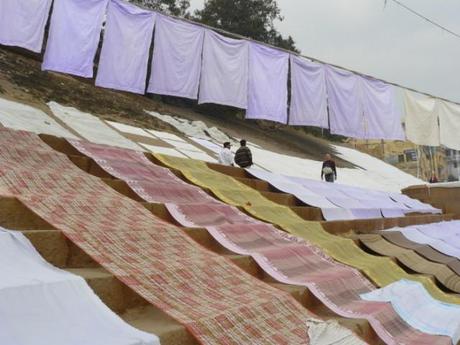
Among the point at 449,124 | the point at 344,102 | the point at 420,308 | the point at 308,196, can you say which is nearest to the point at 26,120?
the point at 308,196

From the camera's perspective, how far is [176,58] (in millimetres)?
8758

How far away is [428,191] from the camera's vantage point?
1362cm

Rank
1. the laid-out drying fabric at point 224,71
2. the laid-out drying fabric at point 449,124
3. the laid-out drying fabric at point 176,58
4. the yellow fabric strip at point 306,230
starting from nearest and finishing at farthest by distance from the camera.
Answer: the yellow fabric strip at point 306,230, the laid-out drying fabric at point 176,58, the laid-out drying fabric at point 224,71, the laid-out drying fabric at point 449,124

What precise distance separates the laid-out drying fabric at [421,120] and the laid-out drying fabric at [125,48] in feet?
22.6

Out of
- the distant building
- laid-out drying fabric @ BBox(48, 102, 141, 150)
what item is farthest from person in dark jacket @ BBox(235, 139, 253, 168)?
the distant building

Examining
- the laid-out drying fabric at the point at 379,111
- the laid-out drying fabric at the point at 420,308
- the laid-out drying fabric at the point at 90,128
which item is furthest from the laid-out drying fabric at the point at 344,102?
the laid-out drying fabric at the point at 420,308

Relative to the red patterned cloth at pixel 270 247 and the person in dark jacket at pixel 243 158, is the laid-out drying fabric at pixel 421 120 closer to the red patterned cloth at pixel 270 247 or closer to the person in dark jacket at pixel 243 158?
the person in dark jacket at pixel 243 158

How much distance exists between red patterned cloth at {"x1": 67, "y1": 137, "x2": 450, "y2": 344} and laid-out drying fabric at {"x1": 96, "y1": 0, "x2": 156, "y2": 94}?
1656 millimetres

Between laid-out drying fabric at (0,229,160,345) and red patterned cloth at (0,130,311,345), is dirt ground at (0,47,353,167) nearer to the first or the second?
A: red patterned cloth at (0,130,311,345)

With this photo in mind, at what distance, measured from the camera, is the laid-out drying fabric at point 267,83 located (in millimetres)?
9805

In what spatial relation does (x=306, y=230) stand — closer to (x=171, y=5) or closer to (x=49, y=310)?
(x=49, y=310)

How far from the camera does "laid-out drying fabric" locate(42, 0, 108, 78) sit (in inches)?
290

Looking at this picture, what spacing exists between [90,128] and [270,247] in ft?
22.4

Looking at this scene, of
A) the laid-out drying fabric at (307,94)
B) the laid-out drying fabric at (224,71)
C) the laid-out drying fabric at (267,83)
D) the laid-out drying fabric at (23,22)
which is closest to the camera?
the laid-out drying fabric at (23,22)
